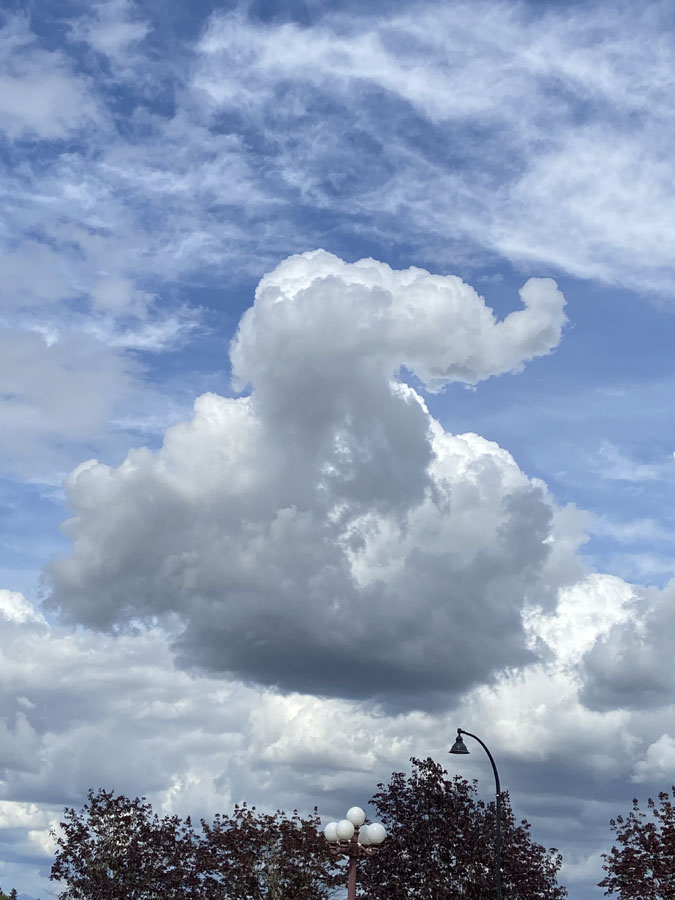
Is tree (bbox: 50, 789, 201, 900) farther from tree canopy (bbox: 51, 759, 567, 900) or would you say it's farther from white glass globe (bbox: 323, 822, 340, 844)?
white glass globe (bbox: 323, 822, 340, 844)

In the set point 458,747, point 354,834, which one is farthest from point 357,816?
point 458,747

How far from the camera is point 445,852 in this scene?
167ft

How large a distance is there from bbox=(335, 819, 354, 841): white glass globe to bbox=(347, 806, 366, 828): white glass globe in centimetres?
16

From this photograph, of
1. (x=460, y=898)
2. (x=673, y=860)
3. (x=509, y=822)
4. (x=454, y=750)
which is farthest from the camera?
(x=509, y=822)

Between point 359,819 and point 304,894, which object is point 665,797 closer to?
point 304,894

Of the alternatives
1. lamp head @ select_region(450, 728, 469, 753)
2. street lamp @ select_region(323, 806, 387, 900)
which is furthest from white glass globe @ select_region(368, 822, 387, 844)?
lamp head @ select_region(450, 728, 469, 753)

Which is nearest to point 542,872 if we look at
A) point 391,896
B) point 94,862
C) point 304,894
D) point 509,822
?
point 509,822

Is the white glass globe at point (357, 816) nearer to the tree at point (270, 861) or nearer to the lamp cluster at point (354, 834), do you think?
the lamp cluster at point (354, 834)

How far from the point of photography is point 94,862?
52406mm

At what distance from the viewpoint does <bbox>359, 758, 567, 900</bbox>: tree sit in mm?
49812

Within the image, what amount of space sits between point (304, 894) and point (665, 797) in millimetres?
17043

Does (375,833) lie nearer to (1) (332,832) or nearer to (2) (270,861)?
(1) (332,832)

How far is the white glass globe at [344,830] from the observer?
27.8m

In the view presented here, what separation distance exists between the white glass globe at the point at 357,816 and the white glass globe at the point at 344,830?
16 cm
